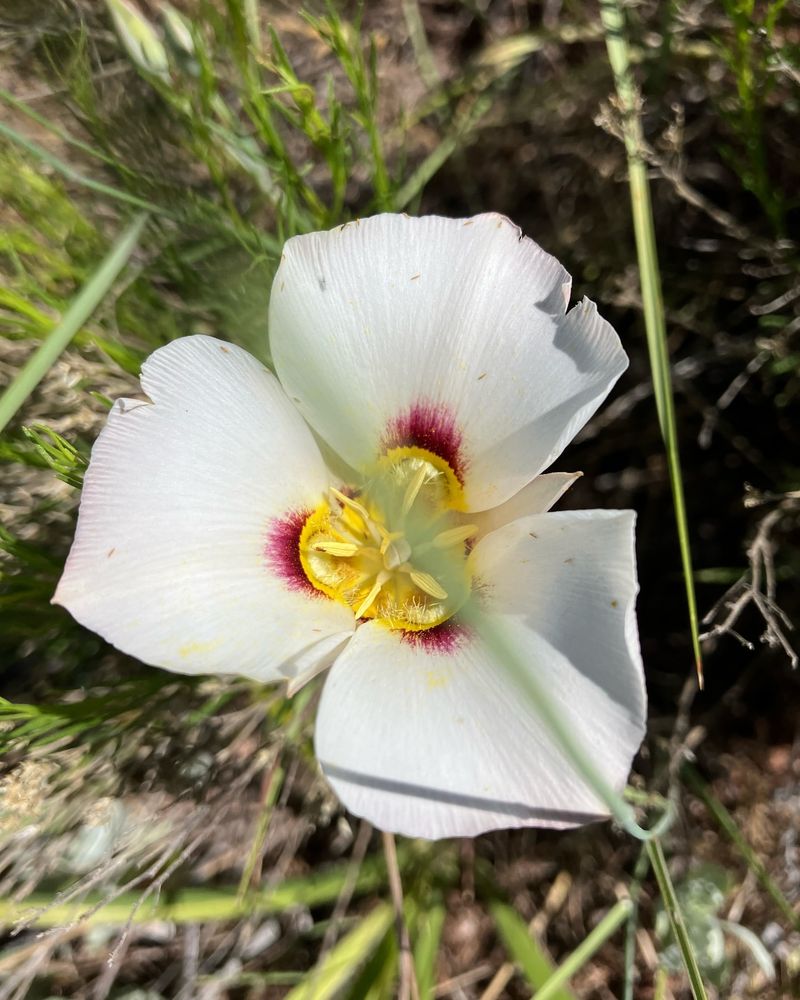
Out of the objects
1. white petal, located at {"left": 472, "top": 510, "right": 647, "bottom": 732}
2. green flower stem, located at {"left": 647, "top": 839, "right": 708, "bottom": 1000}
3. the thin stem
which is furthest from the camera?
the thin stem

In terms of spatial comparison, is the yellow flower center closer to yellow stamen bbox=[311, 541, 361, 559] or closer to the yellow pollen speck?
yellow stamen bbox=[311, 541, 361, 559]

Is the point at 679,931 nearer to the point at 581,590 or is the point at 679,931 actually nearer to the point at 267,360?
the point at 581,590

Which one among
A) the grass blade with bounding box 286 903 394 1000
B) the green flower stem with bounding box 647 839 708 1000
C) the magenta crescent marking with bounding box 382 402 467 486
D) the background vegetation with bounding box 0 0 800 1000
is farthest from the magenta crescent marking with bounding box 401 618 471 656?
the grass blade with bounding box 286 903 394 1000

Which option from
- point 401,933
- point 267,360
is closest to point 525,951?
point 401,933

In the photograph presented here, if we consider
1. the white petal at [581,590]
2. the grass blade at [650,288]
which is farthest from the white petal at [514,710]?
the grass blade at [650,288]

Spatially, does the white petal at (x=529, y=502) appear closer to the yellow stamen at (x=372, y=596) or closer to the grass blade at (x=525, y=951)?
the yellow stamen at (x=372, y=596)

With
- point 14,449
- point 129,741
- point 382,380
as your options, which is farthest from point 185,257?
point 129,741
